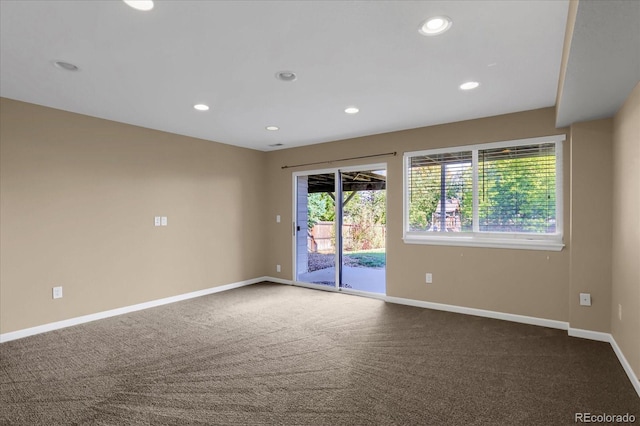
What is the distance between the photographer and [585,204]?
133 inches

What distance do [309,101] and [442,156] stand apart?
6.60ft

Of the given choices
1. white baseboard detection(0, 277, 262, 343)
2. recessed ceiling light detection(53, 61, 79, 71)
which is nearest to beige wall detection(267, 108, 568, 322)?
white baseboard detection(0, 277, 262, 343)

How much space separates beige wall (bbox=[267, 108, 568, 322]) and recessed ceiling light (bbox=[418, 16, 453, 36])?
2.32 meters

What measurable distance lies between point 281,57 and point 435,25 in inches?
43.0

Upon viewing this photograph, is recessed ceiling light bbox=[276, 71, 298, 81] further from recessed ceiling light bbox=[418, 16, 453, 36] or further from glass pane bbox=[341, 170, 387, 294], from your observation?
glass pane bbox=[341, 170, 387, 294]

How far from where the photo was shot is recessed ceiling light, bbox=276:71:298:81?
283 cm

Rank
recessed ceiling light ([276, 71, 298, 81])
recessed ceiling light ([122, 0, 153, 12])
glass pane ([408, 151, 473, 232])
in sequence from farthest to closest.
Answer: glass pane ([408, 151, 473, 232]) → recessed ceiling light ([276, 71, 298, 81]) → recessed ceiling light ([122, 0, 153, 12])

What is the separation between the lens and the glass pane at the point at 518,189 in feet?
12.5

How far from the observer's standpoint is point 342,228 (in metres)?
5.55

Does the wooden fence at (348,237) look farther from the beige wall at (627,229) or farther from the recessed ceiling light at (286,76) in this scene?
the recessed ceiling light at (286,76)

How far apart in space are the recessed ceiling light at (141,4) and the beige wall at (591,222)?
152 inches

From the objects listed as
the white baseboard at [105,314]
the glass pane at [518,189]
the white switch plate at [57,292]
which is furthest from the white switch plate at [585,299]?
the white switch plate at [57,292]

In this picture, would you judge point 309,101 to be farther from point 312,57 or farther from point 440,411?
point 440,411

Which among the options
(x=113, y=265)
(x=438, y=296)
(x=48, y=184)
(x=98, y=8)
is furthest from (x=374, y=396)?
(x=48, y=184)
